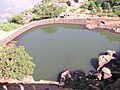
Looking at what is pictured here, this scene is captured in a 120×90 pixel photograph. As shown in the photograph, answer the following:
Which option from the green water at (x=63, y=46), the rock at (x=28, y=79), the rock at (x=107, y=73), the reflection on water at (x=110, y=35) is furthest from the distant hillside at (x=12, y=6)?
the rock at (x=107, y=73)

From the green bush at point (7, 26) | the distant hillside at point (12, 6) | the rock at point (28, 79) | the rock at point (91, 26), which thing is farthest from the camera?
the distant hillside at point (12, 6)

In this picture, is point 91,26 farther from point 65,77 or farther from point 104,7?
point 65,77

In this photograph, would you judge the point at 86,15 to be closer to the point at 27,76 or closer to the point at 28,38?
the point at 28,38

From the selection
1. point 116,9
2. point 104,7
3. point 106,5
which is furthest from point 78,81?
point 104,7

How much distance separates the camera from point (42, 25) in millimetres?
33531

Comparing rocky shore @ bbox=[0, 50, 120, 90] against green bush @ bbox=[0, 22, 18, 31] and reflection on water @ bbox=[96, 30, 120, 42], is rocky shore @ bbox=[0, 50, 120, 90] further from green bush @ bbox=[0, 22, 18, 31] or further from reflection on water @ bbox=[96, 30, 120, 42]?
green bush @ bbox=[0, 22, 18, 31]

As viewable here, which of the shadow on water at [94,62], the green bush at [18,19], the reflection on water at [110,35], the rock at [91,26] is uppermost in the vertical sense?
the green bush at [18,19]

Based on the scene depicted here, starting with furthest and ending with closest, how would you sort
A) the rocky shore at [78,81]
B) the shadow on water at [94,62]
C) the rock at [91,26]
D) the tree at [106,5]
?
the tree at [106,5]
the rock at [91,26]
the shadow on water at [94,62]
the rocky shore at [78,81]

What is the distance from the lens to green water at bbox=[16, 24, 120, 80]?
22234mm

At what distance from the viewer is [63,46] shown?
87.6ft

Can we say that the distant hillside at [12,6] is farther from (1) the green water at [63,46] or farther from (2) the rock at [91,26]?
(2) the rock at [91,26]

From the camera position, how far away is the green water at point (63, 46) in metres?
22.2

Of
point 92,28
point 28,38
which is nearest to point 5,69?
point 28,38

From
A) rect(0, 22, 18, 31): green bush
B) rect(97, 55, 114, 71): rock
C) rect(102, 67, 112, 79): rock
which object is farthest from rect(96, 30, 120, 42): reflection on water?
rect(102, 67, 112, 79): rock
